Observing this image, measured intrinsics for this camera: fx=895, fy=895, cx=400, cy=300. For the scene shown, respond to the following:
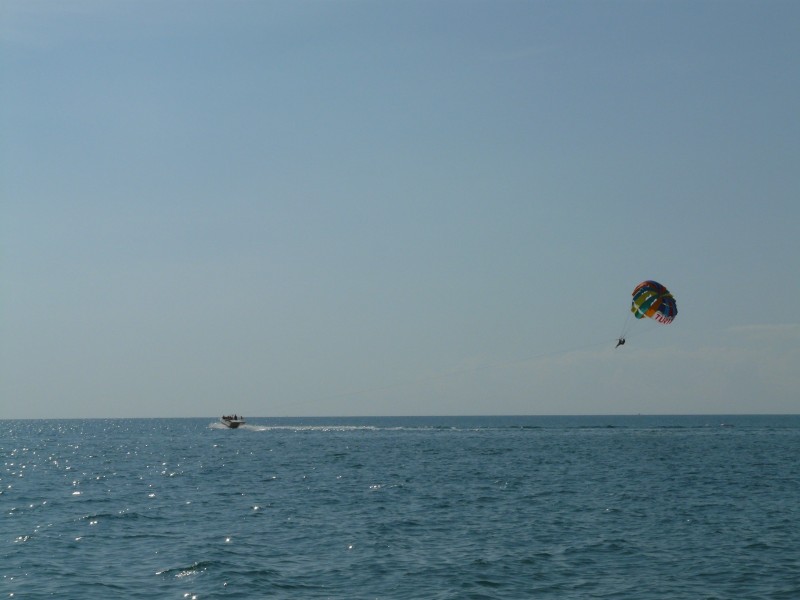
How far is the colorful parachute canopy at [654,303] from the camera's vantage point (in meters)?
69.2

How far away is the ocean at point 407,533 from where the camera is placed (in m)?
26.4

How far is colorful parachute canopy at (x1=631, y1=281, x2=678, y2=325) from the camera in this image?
227 ft

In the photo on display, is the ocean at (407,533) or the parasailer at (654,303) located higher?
the parasailer at (654,303)

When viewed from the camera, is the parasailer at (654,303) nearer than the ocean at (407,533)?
No

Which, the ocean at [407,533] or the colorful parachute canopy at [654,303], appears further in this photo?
the colorful parachute canopy at [654,303]

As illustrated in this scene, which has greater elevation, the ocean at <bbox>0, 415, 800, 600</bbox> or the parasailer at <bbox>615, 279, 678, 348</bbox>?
the parasailer at <bbox>615, 279, 678, 348</bbox>

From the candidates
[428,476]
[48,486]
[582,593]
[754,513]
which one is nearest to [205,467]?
[48,486]

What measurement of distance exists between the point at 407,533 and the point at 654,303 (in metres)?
41.0

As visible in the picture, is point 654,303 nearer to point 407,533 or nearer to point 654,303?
point 654,303

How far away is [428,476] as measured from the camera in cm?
5784

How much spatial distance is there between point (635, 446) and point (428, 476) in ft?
143

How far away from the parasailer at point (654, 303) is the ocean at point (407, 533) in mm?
11695

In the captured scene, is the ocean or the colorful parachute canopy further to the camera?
the colorful parachute canopy

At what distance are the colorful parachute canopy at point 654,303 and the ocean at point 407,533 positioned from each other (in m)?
11.7
